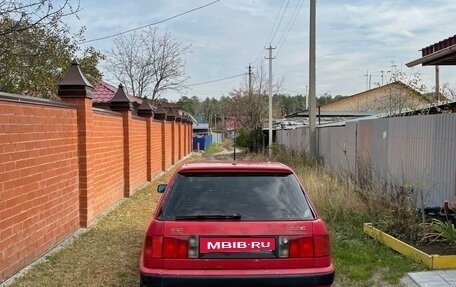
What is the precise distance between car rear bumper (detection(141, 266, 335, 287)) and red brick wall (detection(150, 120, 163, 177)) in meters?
13.2

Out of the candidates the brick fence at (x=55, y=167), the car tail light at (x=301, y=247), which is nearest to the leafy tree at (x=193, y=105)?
the brick fence at (x=55, y=167)

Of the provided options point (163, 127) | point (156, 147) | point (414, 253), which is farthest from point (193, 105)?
point (414, 253)

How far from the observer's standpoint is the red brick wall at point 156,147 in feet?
57.0

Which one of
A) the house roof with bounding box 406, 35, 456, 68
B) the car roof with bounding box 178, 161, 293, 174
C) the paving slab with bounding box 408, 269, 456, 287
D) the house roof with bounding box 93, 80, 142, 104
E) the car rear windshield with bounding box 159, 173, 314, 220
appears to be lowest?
the paving slab with bounding box 408, 269, 456, 287

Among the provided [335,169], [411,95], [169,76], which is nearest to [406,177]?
[335,169]

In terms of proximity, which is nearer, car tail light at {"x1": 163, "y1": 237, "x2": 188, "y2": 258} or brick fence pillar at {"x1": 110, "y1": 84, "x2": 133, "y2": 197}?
car tail light at {"x1": 163, "y1": 237, "x2": 188, "y2": 258}

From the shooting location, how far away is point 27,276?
5.30 meters

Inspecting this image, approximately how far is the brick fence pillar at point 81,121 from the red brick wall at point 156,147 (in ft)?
28.3

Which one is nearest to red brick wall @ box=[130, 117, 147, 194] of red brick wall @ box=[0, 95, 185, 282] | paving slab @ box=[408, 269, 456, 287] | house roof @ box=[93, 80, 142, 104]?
red brick wall @ box=[0, 95, 185, 282]

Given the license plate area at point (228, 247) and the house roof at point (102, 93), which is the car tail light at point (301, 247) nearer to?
the license plate area at point (228, 247)

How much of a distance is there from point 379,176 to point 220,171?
21.8ft

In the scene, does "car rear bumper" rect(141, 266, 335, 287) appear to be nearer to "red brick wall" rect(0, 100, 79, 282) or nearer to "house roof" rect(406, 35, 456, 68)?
"red brick wall" rect(0, 100, 79, 282)

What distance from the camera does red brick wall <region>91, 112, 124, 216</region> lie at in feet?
29.5

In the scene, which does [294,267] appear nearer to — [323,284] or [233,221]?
[323,284]
